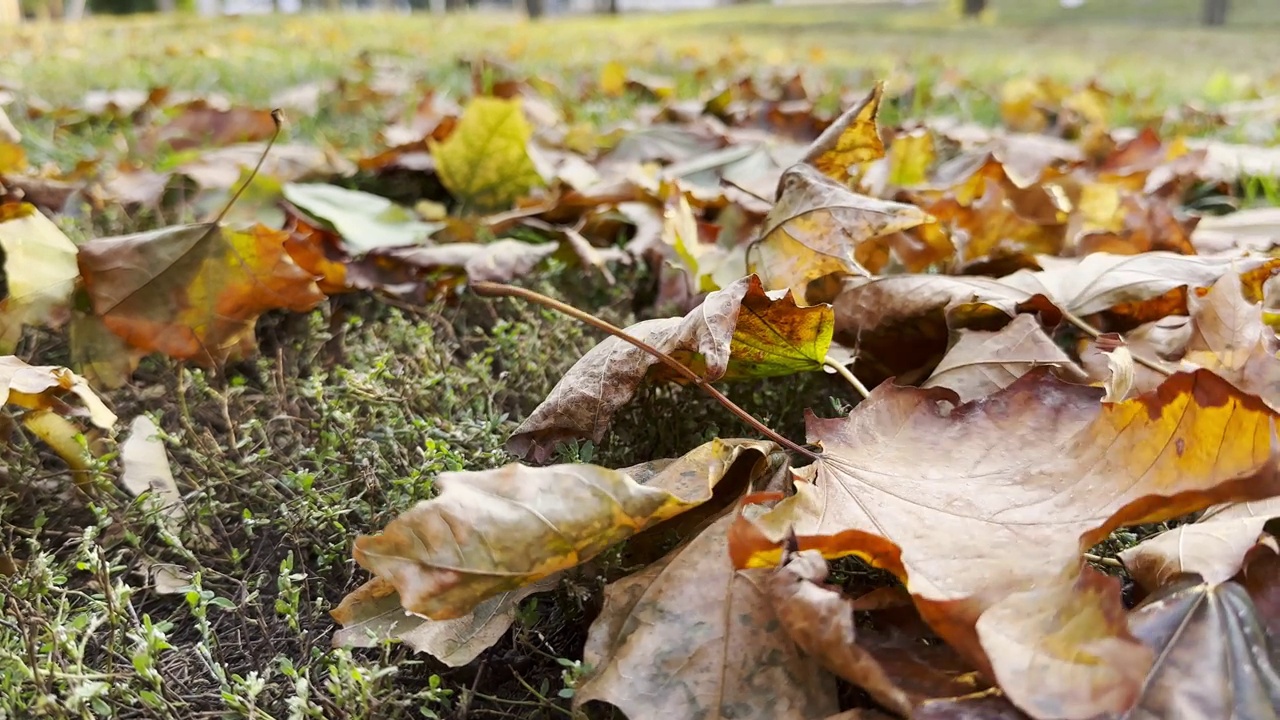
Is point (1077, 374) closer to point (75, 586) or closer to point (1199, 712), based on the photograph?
point (1199, 712)

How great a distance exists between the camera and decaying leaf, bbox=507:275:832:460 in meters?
0.86

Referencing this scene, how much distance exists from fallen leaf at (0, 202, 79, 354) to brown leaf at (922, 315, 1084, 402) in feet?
3.56

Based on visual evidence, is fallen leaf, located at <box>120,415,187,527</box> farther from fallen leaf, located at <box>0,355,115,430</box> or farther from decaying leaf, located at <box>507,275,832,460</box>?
decaying leaf, located at <box>507,275,832,460</box>

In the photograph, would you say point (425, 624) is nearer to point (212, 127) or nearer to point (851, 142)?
point (851, 142)

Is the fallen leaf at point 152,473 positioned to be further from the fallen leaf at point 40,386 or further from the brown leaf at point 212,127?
the brown leaf at point 212,127

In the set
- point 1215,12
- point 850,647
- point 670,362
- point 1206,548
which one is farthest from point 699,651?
point 1215,12

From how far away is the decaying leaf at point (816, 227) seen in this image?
1.08 m

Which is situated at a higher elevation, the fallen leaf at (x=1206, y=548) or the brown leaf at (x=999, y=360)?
the brown leaf at (x=999, y=360)

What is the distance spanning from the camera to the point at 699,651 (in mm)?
690

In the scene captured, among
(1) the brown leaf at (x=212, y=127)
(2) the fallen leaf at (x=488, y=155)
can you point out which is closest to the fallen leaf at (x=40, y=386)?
(2) the fallen leaf at (x=488, y=155)

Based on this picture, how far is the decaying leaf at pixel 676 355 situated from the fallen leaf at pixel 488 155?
98 cm

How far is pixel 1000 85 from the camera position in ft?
14.0

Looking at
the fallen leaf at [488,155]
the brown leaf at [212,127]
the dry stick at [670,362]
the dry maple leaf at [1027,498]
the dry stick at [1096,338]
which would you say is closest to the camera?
the dry maple leaf at [1027,498]

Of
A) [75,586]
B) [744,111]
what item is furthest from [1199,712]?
[744,111]
